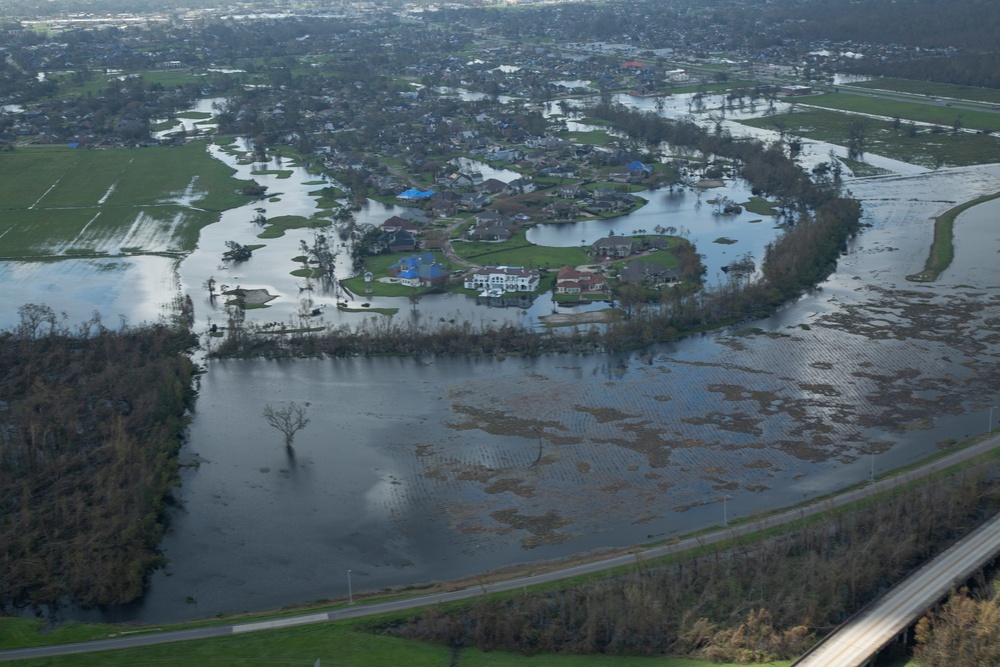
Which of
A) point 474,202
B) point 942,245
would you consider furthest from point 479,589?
point 474,202

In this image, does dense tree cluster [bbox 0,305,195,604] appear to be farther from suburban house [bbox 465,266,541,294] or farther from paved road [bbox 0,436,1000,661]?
suburban house [bbox 465,266,541,294]

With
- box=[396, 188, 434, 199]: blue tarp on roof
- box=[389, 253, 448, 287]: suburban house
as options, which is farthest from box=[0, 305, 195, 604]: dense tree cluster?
box=[396, 188, 434, 199]: blue tarp on roof

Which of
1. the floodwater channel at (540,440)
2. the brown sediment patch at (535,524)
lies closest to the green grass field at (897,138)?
the floodwater channel at (540,440)

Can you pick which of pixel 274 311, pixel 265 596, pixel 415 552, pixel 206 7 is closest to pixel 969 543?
pixel 415 552

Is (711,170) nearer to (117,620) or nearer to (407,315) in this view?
(407,315)

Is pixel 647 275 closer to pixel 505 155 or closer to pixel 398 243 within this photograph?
pixel 398 243
